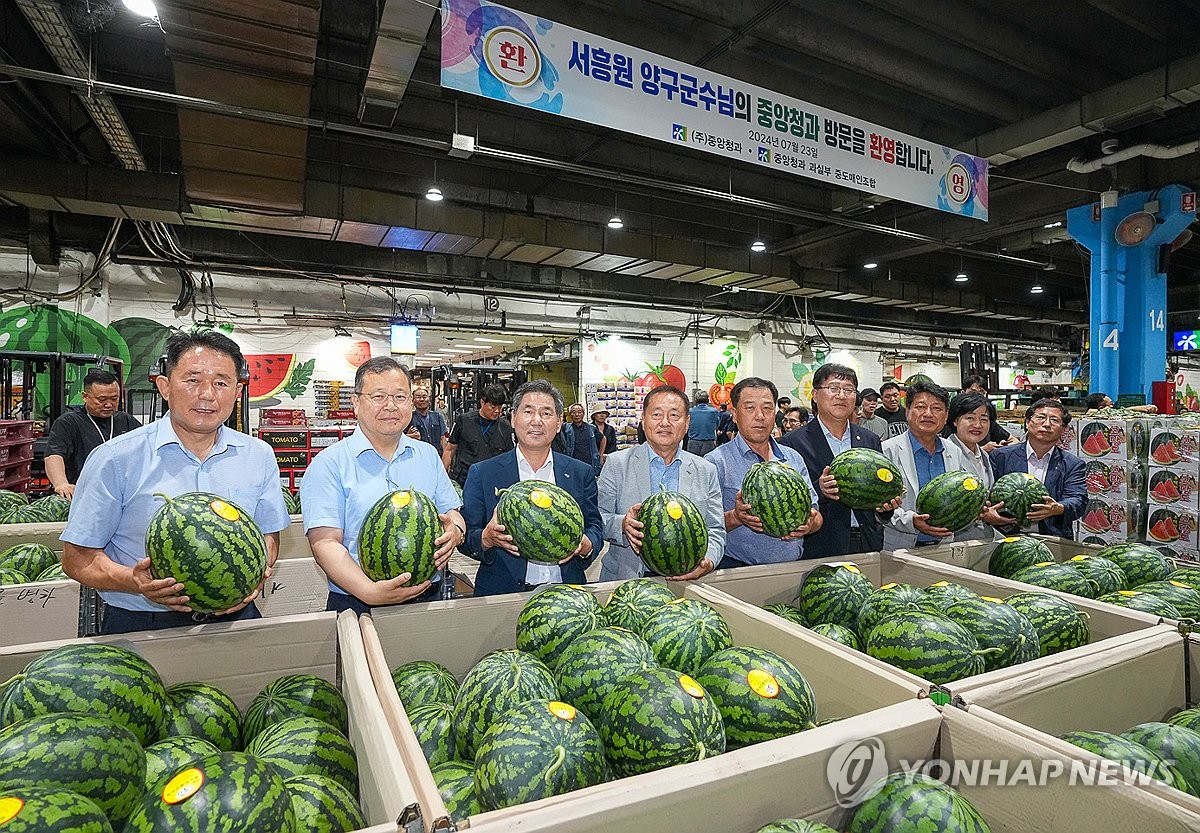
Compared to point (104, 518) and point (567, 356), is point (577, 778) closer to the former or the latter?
point (104, 518)

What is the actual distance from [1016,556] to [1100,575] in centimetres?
30

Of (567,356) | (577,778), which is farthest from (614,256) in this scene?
(577,778)

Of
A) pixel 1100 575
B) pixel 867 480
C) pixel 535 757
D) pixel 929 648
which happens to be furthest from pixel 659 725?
pixel 1100 575

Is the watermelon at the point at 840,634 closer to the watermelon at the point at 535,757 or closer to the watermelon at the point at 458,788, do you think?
the watermelon at the point at 535,757

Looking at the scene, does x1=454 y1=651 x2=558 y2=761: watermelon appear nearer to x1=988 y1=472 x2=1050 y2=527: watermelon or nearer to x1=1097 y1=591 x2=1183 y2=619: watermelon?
x1=1097 y1=591 x2=1183 y2=619: watermelon

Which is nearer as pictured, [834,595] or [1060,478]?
[834,595]

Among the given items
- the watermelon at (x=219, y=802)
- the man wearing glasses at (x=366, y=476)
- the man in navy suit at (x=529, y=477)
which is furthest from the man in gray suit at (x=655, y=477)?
the watermelon at (x=219, y=802)

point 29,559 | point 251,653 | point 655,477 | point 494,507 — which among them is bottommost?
point 29,559

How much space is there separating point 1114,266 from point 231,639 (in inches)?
397

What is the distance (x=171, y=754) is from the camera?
122 cm

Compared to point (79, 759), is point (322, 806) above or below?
below

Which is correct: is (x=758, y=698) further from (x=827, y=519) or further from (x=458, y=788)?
(x=827, y=519)

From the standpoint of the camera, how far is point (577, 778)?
1121 mm

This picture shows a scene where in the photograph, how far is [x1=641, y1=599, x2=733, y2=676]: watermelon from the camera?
157cm
